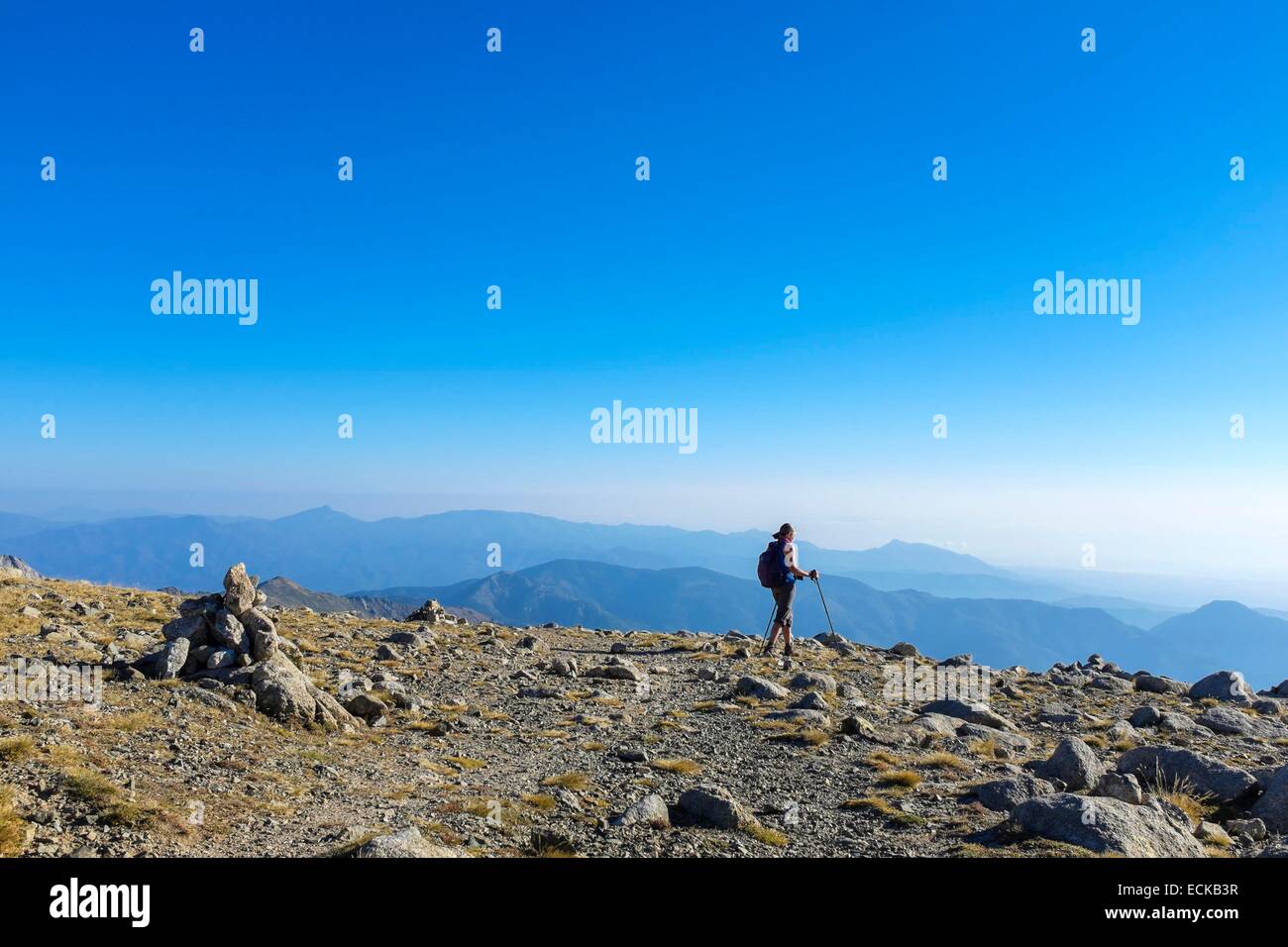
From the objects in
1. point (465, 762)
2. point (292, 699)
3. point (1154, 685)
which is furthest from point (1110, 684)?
point (292, 699)

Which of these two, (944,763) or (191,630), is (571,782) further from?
(191,630)

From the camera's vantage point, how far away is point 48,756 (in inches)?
376

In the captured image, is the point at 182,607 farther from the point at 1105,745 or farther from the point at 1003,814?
the point at 1105,745

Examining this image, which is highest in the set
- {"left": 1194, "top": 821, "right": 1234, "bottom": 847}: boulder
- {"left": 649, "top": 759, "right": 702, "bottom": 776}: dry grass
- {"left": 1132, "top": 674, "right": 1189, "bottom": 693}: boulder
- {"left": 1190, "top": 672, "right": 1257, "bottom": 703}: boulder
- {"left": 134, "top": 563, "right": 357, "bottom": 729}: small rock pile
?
{"left": 134, "top": 563, "right": 357, "bottom": 729}: small rock pile

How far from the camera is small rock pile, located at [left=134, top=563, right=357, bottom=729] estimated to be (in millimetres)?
14203

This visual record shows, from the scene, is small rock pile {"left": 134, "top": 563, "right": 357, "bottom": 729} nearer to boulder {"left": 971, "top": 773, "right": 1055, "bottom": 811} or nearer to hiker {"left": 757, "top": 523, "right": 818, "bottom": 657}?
boulder {"left": 971, "top": 773, "right": 1055, "bottom": 811}

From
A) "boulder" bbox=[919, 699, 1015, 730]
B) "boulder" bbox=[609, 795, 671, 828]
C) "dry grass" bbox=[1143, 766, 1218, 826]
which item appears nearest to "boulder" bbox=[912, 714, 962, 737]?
"boulder" bbox=[919, 699, 1015, 730]

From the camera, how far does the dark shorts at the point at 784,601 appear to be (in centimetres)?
2597

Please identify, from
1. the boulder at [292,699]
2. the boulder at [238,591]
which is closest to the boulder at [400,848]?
the boulder at [292,699]

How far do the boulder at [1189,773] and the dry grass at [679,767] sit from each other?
8135 mm

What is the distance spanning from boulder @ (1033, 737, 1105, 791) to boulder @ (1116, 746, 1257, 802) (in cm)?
60

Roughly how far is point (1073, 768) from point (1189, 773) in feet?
6.21
